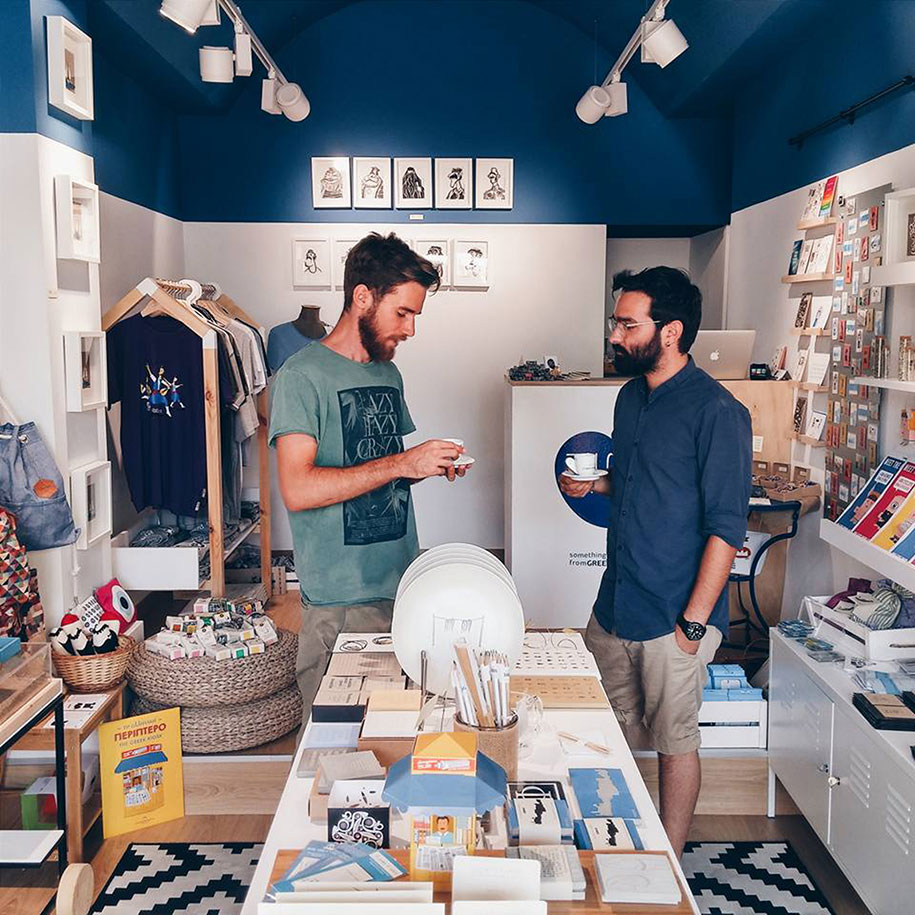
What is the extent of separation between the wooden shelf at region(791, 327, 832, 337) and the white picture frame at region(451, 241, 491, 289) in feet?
8.19

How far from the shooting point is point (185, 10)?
12.2 feet

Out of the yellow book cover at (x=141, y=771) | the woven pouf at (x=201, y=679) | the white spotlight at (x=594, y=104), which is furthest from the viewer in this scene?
the white spotlight at (x=594, y=104)

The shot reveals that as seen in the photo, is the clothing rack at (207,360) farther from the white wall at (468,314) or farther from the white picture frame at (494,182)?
the white picture frame at (494,182)

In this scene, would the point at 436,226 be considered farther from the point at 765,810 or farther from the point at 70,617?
the point at 765,810

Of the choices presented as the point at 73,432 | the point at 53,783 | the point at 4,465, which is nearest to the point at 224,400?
the point at 73,432

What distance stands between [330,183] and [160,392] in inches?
101

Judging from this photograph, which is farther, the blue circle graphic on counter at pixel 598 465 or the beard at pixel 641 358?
the blue circle graphic on counter at pixel 598 465

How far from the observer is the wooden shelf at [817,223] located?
452 centimetres

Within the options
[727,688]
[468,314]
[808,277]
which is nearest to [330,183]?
[468,314]

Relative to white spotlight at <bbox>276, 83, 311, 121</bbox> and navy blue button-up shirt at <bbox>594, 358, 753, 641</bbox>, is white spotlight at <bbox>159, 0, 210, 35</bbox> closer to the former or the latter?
white spotlight at <bbox>276, 83, 311, 121</bbox>

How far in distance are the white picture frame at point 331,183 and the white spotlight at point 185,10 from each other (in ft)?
9.74

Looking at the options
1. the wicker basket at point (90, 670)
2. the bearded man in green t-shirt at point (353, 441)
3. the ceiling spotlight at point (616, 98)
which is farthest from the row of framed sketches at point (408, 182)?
the bearded man in green t-shirt at point (353, 441)

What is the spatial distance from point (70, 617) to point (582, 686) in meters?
2.30

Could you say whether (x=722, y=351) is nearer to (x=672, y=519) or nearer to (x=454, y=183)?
(x=672, y=519)
